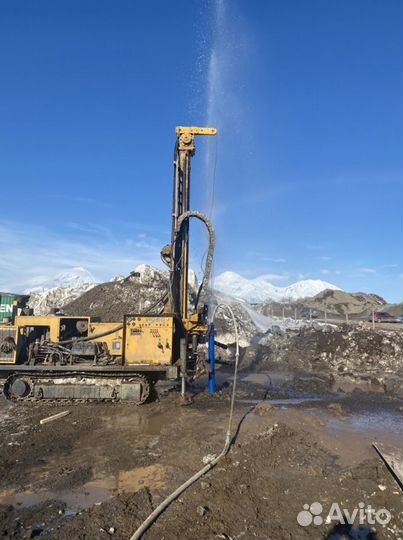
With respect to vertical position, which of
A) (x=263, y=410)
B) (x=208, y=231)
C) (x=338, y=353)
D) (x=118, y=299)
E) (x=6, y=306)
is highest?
(x=208, y=231)

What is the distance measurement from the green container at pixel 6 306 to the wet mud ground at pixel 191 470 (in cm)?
270

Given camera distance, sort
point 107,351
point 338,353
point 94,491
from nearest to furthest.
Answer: point 94,491 → point 107,351 → point 338,353

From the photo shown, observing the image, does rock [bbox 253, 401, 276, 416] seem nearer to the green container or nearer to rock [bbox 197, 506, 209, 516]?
rock [bbox 197, 506, 209, 516]

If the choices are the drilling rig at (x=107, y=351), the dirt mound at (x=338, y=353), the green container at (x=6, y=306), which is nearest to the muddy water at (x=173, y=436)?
the drilling rig at (x=107, y=351)

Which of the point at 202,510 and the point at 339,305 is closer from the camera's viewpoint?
the point at 202,510

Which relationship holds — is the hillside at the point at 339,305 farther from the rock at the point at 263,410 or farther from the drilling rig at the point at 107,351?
the rock at the point at 263,410

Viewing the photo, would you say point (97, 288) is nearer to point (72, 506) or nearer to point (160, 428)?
point (160, 428)

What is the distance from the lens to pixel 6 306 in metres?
12.6

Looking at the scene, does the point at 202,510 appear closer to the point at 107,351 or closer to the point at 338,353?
the point at 107,351

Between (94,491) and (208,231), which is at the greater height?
(208,231)

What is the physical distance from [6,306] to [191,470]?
8515mm

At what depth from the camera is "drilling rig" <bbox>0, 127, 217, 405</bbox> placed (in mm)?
10812

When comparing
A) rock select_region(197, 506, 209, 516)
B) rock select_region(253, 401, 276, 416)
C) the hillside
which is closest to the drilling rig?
rock select_region(253, 401, 276, 416)

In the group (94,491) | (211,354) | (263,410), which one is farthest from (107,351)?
(94,491)
